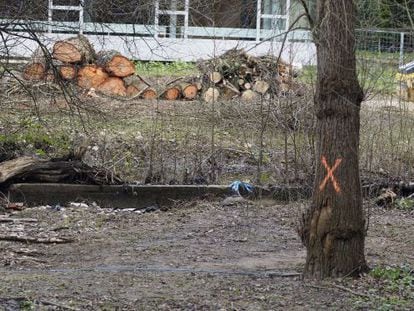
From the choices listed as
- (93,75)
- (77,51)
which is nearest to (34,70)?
(77,51)

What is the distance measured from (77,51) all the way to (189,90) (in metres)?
4.99

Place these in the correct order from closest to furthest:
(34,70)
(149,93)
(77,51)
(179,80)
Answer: (34,70) → (77,51) → (149,93) → (179,80)

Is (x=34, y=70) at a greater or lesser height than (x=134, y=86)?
greater

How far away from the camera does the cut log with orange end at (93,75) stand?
18394mm

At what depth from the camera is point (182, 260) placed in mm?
8789

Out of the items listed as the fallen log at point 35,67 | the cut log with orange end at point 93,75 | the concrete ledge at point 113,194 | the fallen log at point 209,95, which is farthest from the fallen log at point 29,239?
the cut log with orange end at point 93,75

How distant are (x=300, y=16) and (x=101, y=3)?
3882 mm

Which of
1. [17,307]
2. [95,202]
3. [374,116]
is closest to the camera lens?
[17,307]

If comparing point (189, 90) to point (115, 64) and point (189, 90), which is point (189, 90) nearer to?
point (189, 90)

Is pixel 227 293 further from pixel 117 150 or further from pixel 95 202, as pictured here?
pixel 117 150

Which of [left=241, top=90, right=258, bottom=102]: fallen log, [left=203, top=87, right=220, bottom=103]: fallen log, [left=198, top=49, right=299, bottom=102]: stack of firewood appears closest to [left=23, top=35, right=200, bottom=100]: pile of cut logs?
[left=198, top=49, right=299, bottom=102]: stack of firewood

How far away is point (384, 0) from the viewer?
7.71m

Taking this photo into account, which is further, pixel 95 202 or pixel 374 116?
pixel 374 116

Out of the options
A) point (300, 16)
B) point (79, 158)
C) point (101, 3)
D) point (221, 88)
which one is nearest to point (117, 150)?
point (79, 158)
